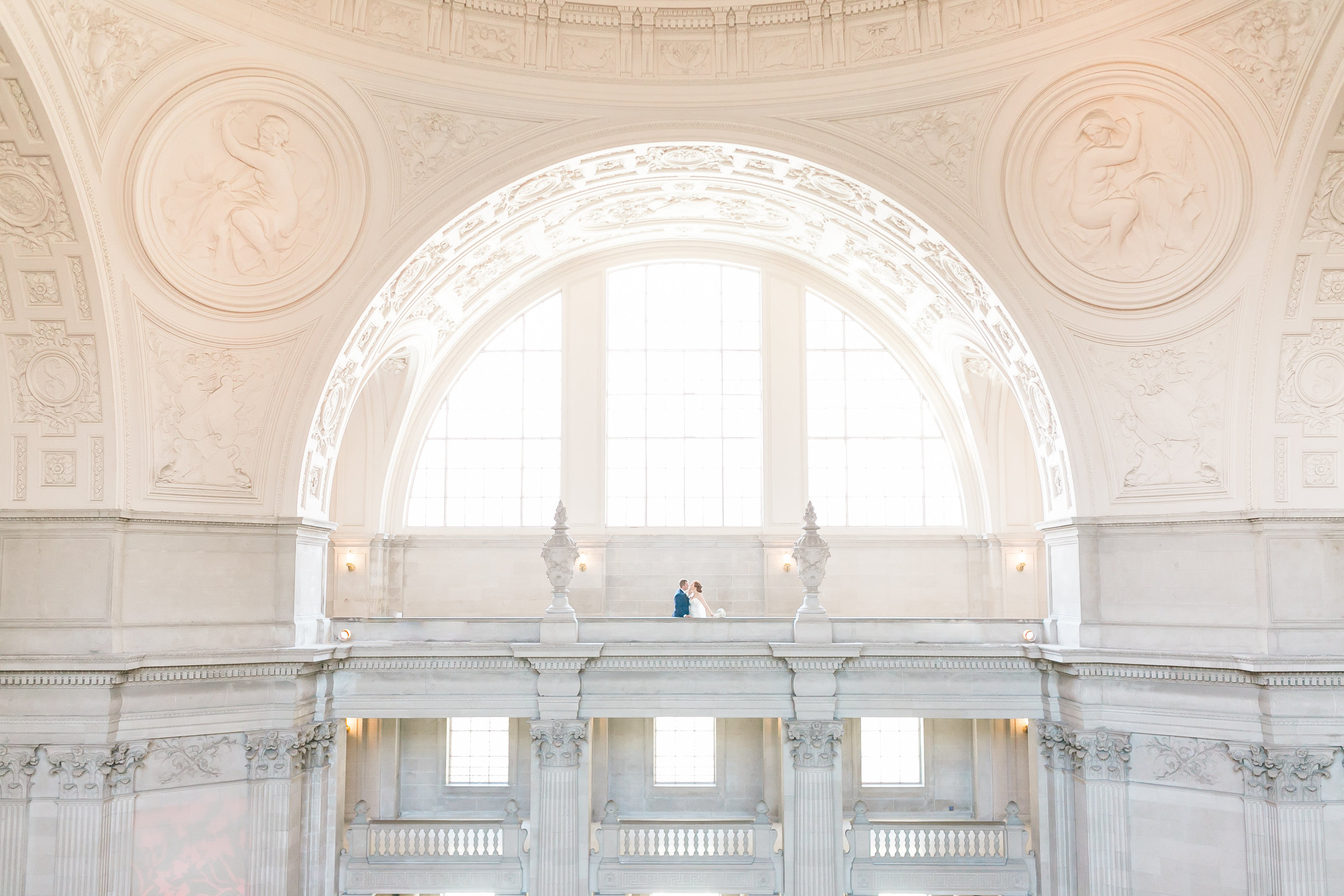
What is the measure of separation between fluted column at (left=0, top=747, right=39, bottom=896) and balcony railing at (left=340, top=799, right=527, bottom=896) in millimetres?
6756

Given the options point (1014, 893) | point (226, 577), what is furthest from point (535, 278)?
point (1014, 893)

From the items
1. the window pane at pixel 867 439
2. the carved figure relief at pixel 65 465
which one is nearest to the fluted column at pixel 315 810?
the carved figure relief at pixel 65 465

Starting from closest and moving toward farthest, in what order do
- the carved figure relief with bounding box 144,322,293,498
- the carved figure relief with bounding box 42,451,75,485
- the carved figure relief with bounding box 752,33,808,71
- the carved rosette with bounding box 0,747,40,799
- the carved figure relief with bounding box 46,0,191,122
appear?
the carved figure relief with bounding box 46,0,191,122 → the carved rosette with bounding box 0,747,40,799 → the carved figure relief with bounding box 42,451,75,485 → the carved figure relief with bounding box 144,322,293,498 → the carved figure relief with bounding box 752,33,808,71

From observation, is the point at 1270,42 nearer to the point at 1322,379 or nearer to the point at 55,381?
the point at 1322,379

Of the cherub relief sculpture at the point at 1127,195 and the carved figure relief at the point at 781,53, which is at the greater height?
the carved figure relief at the point at 781,53

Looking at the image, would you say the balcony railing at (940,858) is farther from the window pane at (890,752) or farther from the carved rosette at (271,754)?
the carved rosette at (271,754)

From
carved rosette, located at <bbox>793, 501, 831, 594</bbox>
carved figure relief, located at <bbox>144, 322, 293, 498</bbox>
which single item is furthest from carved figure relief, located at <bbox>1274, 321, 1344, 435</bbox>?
carved figure relief, located at <bbox>144, 322, 293, 498</bbox>

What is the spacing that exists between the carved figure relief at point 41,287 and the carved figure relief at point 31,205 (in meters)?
0.37

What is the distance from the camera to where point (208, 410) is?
794 inches

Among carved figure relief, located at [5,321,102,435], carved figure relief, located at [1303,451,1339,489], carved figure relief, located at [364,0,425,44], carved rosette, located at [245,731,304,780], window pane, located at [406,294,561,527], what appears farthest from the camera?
window pane, located at [406,294,561,527]

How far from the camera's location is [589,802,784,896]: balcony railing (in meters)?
22.9

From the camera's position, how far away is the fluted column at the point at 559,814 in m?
21.5

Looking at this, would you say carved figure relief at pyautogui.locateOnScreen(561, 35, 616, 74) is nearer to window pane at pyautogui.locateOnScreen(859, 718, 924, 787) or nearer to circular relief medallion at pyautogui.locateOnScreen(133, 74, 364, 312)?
circular relief medallion at pyautogui.locateOnScreen(133, 74, 364, 312)

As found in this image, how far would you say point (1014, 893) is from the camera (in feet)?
75.3
